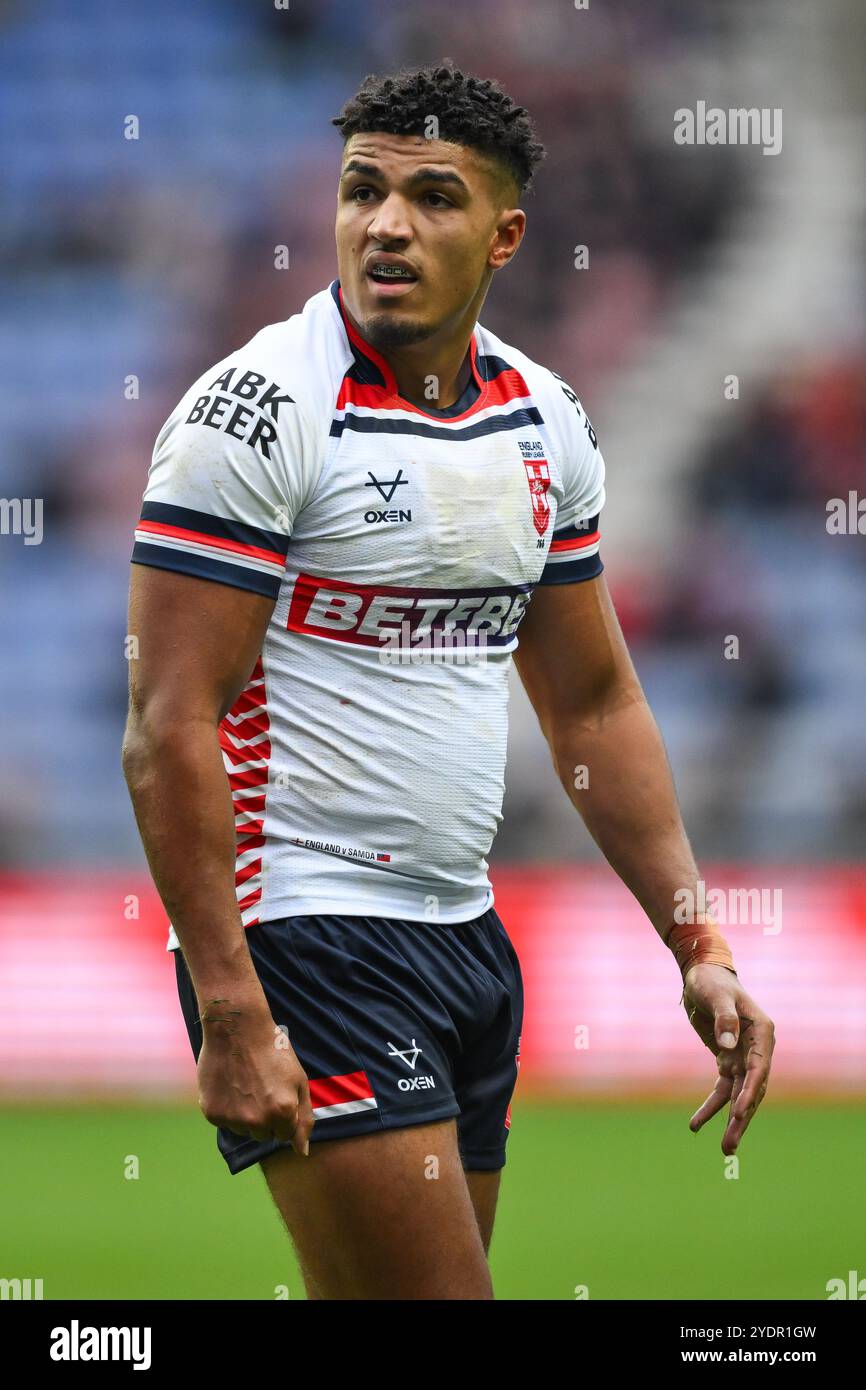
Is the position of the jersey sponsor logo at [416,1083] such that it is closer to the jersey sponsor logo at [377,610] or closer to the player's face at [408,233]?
the jersey sponsor logo at [377,610]

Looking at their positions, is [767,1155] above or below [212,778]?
below

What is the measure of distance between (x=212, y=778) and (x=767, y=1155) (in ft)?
16.9

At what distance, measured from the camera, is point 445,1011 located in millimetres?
3098

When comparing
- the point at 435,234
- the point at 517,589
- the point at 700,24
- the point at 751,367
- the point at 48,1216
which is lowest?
the point at 48,1216

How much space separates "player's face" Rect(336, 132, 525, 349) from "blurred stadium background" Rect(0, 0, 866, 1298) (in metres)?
5.52

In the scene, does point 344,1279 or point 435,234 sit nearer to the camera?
point 344,1279

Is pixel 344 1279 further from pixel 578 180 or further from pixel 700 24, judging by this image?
pixel 700 24

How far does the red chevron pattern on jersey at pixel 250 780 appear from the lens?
3064 millimetres

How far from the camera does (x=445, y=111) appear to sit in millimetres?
3197

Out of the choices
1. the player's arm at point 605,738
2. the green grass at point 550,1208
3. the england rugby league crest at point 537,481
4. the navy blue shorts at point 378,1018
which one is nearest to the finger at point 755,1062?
the player's arm at point 605,738

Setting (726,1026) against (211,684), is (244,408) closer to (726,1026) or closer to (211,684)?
(211,684)

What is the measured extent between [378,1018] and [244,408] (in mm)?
990

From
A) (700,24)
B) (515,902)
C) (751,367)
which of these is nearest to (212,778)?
(515,902)

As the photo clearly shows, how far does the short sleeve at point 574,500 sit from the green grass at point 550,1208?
2756 millimetres
